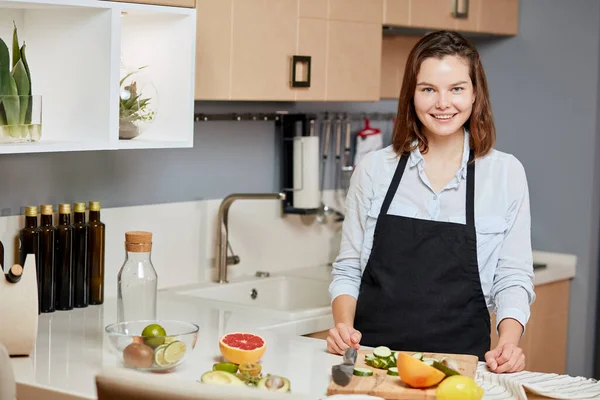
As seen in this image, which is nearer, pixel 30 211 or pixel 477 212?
pixel 477 212

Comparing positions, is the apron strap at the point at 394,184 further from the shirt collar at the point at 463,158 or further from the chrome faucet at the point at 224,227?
the chrome faucet at the point at 224,227

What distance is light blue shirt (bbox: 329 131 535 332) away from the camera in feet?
7.88

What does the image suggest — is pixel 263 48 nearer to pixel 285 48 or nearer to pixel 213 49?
pixel 285 48

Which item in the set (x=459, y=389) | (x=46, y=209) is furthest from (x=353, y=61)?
(x=459, y=389)

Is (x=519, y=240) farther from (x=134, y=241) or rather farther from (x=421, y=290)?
(x=134, y=241)

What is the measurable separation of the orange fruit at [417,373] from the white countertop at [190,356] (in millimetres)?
173

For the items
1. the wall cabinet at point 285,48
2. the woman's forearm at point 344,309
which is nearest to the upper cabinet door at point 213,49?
the wall cabinet at point 285,48

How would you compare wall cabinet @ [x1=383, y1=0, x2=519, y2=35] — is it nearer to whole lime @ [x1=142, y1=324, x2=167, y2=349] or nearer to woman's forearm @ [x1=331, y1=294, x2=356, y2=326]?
woman's forearm @ [x1=331, y1=294, x2=356, y2=326]

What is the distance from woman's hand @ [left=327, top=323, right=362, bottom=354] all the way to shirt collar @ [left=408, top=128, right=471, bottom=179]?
45 centimetres

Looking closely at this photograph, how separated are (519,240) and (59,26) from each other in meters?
1.28

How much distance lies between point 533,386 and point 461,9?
81.9 inches

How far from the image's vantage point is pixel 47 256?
2.75 m

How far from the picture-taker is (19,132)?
8.02ft

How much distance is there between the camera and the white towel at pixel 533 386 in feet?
6.64
